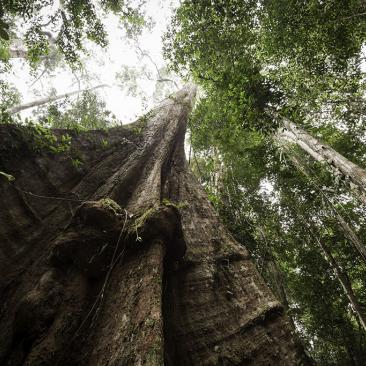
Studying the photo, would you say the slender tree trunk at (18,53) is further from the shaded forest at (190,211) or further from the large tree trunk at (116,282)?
the large tree trunk at (116,282)

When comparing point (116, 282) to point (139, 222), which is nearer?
point (116, 282)

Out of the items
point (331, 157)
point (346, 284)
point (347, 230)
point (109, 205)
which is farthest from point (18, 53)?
point (346, 284)

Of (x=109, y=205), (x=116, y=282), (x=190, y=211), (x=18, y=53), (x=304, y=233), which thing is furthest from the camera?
(x=18, y=53)

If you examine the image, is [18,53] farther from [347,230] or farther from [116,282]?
[347,230]

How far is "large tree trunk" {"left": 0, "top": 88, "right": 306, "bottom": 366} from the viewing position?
6.75 feet

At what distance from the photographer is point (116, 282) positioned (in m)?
2.56

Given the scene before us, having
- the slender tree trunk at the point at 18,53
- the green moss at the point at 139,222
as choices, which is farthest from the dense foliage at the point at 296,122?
the slender tree trunk at the point at 18,53

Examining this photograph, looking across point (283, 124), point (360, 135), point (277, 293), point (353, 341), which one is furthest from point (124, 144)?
point (360, 135)

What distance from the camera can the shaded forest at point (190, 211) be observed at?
2321 mm

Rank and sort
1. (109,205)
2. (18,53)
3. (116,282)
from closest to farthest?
1. (116,282)
2. (109,205)
3. (18,53)

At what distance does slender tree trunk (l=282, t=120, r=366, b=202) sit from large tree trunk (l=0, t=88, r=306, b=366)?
222 cm

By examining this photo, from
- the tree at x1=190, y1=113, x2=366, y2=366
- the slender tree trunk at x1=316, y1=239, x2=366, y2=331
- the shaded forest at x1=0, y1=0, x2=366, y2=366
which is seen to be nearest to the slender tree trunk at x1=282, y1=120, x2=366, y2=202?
the shaded forest at x1=0, y1=0, x2=366, y2=366

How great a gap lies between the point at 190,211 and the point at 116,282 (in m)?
2.07

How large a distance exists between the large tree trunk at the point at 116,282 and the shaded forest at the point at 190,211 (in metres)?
0.01
